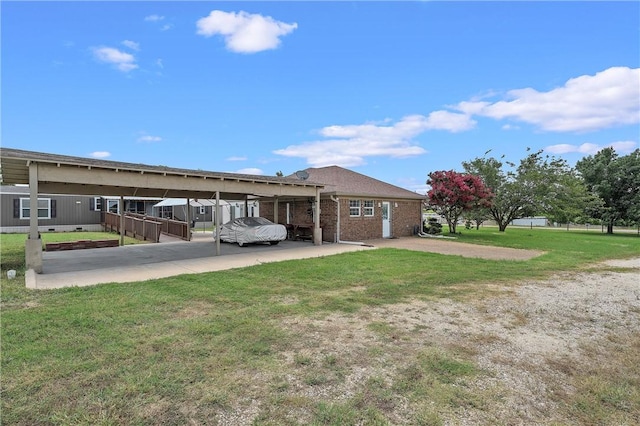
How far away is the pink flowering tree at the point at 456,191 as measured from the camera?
1795cm

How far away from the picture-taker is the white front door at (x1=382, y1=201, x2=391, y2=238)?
17578 millimetres

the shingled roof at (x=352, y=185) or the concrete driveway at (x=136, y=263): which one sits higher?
the shingled roof at (x=352, y=185)

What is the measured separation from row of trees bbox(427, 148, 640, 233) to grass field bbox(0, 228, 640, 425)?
1422 centimetres

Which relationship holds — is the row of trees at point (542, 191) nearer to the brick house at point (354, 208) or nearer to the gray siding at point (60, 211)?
the brick house at point (354, 208)

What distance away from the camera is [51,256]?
1152 centimetres

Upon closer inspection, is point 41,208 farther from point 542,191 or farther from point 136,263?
point 542,191

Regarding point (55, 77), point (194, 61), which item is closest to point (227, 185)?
point (194, 61)

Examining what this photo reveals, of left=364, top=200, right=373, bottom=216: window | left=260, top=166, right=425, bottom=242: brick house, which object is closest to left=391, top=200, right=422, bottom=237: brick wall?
left=260, top=166, right=425, bottom=242: brick house

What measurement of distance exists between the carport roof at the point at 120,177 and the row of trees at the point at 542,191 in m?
9.66

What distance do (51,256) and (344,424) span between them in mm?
13208

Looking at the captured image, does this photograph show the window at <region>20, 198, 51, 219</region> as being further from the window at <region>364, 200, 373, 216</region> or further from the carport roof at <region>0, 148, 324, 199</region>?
the window at <region>364, 200, 373, 216</region>

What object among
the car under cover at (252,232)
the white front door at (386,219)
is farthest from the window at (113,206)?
the white front door at (386,219)

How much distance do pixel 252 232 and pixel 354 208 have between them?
16.9 feet

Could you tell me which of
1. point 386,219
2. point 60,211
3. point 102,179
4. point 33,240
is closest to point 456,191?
point 386,219
